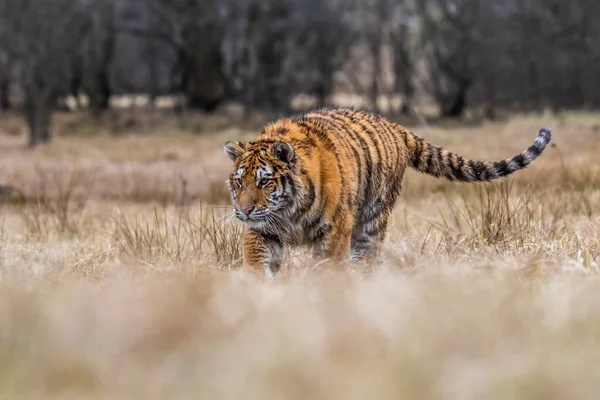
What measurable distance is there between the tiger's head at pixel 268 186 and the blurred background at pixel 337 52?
21626mm

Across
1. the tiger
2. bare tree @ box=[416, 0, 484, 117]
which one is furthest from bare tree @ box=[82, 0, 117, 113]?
the tiger

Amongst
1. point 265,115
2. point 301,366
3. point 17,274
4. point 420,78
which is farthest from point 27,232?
point 420,78

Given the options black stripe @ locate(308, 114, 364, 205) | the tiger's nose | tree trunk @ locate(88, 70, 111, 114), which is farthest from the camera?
tree trunk @ locate(88, 70, 111, 114)

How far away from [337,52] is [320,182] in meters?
26.4

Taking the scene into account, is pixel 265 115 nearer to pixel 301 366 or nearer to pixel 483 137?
pixel 483 137

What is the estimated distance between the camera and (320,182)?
550cm

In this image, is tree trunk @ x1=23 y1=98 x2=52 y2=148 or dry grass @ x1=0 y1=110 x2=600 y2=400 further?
tree trunk @ x1=23 y1=98 x2=52 y2=148

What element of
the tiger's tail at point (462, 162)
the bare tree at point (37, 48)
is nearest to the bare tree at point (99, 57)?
the bare tree at point (37, 48)

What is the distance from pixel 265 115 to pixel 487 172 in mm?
21655

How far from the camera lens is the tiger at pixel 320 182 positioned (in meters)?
5.34

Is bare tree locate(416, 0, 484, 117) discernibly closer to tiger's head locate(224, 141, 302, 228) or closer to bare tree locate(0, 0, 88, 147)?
bare tree locate(0, 0, 88, 147)

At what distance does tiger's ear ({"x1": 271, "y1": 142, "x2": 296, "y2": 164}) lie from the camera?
5.30 m

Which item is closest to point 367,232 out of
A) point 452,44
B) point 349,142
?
point 349,142

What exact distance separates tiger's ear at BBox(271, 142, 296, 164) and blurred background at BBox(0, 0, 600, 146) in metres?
21.7
